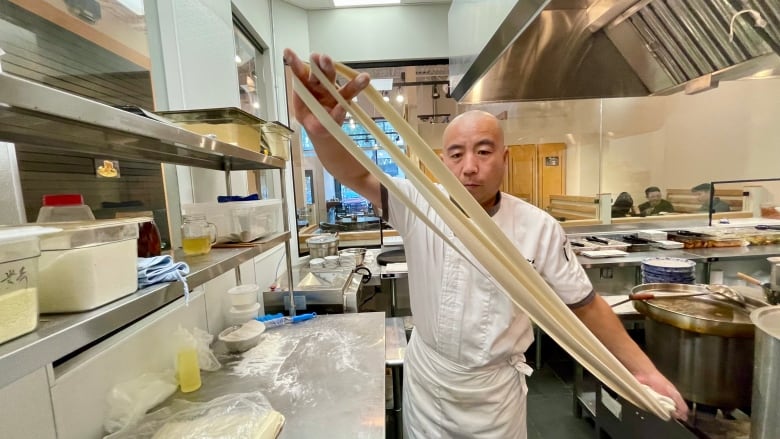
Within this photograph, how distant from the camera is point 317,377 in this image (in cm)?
111

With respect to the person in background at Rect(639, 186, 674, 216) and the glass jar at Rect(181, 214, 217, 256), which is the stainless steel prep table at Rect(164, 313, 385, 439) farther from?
the person in background at Rect(639, 186, 674, 216)

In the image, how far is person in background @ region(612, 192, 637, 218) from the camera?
3.32 meters

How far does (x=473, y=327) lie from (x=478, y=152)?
55cm

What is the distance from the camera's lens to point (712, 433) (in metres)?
0.89

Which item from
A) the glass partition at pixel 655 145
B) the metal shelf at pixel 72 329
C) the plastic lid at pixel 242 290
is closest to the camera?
the metal shelf at pixel 72 329

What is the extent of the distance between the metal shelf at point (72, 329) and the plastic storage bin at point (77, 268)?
0.02 m

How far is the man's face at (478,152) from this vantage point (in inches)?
41.3

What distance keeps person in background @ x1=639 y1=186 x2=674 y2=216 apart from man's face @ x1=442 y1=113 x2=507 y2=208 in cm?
316

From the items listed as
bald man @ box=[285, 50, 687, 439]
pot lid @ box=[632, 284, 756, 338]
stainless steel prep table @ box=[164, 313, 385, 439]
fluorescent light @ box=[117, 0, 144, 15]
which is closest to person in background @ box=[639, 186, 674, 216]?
pot lid @ box=[632, 284, 756, 338]

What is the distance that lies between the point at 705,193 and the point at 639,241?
3.24 ft

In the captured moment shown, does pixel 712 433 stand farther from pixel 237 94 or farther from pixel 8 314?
pixel 237 94

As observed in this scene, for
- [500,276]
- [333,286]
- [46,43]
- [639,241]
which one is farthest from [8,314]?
[639,241]

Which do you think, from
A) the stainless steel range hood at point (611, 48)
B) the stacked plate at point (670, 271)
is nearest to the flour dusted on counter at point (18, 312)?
the stainless steel range hood at point (611, 48)

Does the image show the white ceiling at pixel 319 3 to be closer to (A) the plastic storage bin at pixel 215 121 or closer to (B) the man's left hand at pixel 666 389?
(A) the plastic storage bin at pixel 215 121
